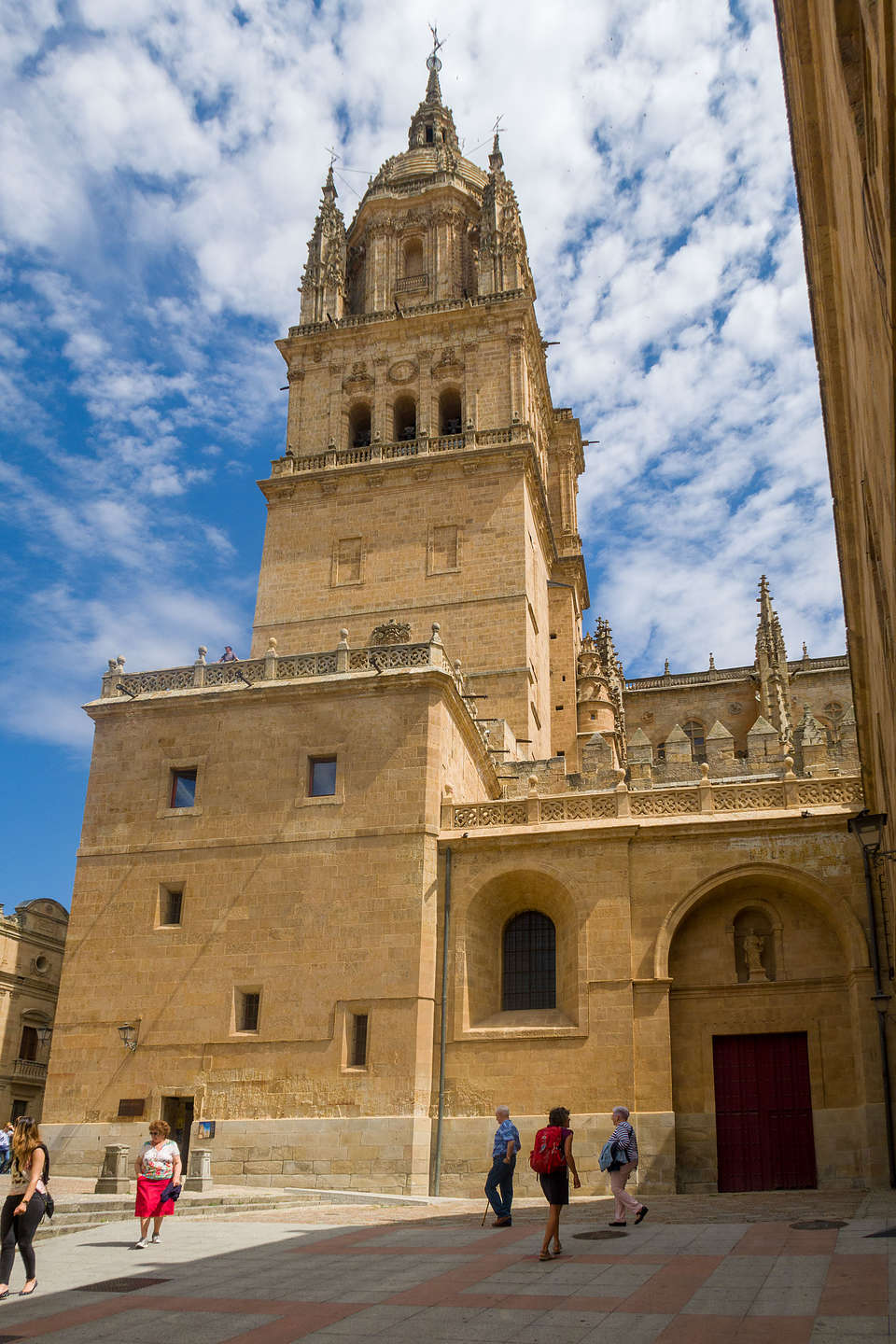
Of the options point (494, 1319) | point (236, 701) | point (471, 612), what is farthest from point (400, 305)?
point (494, 1319)

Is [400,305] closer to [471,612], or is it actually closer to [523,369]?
[523,369]

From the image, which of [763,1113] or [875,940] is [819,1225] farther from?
[763,1113]

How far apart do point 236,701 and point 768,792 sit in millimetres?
11287

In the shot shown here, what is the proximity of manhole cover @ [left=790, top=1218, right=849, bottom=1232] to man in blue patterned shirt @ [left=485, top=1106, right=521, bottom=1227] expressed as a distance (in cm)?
334

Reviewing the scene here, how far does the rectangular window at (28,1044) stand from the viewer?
33.7 metres

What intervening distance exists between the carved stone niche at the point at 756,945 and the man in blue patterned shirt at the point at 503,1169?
8875mm

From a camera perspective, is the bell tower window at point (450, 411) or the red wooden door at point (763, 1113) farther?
the bell tower window at point (450, 411)

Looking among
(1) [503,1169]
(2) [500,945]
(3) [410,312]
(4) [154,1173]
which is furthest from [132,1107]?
(3) [410,312]

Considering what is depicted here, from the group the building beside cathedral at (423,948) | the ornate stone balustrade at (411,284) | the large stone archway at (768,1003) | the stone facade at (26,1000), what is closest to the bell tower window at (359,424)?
the ornate stone balustrade at (411,284)

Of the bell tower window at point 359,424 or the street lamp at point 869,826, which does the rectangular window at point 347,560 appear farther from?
the street lamp at point 869,826

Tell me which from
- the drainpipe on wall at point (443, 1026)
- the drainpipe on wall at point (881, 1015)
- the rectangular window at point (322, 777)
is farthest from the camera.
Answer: the rectangular window at point (322, 777)

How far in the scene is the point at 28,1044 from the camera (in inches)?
1344

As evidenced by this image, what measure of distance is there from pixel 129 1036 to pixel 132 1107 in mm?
1317

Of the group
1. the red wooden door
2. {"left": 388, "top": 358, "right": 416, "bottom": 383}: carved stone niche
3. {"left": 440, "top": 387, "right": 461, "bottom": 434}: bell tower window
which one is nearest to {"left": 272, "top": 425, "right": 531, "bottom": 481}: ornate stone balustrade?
{"left": 440, "top": 387, "right": 461, "bottom": 434}: bell tower window
